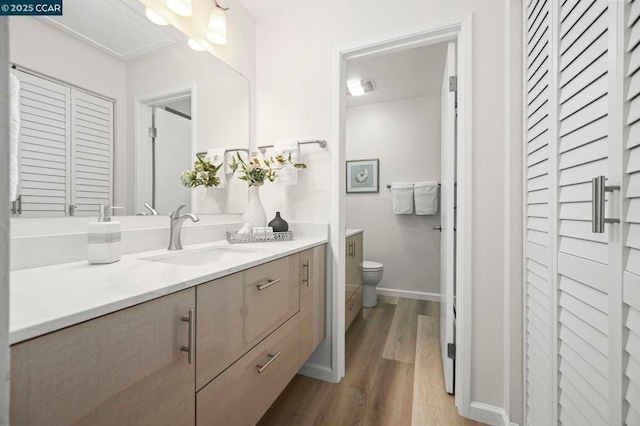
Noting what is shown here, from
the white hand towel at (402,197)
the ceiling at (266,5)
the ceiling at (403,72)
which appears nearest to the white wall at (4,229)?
the ceiling at (266,5)

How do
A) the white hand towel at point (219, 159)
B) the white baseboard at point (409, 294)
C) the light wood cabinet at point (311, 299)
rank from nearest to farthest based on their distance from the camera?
the light wood cabinet at point (311, 299)
the white hand towel at point (219, 159)
the white baseboard at point (409, 294)

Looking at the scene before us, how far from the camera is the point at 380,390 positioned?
5.21ft

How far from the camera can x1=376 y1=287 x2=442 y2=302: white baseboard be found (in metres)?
3.15

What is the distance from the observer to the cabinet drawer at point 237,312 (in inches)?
31.3

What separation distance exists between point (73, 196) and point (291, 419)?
1.37 meters

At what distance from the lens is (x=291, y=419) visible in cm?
137

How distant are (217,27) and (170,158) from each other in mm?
795

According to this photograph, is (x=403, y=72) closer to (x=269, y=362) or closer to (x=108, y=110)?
(x=108, y=110)

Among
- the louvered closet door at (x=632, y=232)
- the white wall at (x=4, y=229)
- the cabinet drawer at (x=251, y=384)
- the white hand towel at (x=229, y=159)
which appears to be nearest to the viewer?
the white wall at (x=4, y=229)

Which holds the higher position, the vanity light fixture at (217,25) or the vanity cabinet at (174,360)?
the vanity light fixture at (217,25)

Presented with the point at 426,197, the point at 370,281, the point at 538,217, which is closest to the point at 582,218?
the point at 538,217

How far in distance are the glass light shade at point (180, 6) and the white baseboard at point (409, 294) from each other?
314cm

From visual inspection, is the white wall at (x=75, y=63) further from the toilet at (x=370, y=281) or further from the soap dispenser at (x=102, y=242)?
the toilet at (x=370, y=281)

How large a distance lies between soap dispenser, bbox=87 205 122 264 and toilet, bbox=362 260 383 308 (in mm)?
2237
